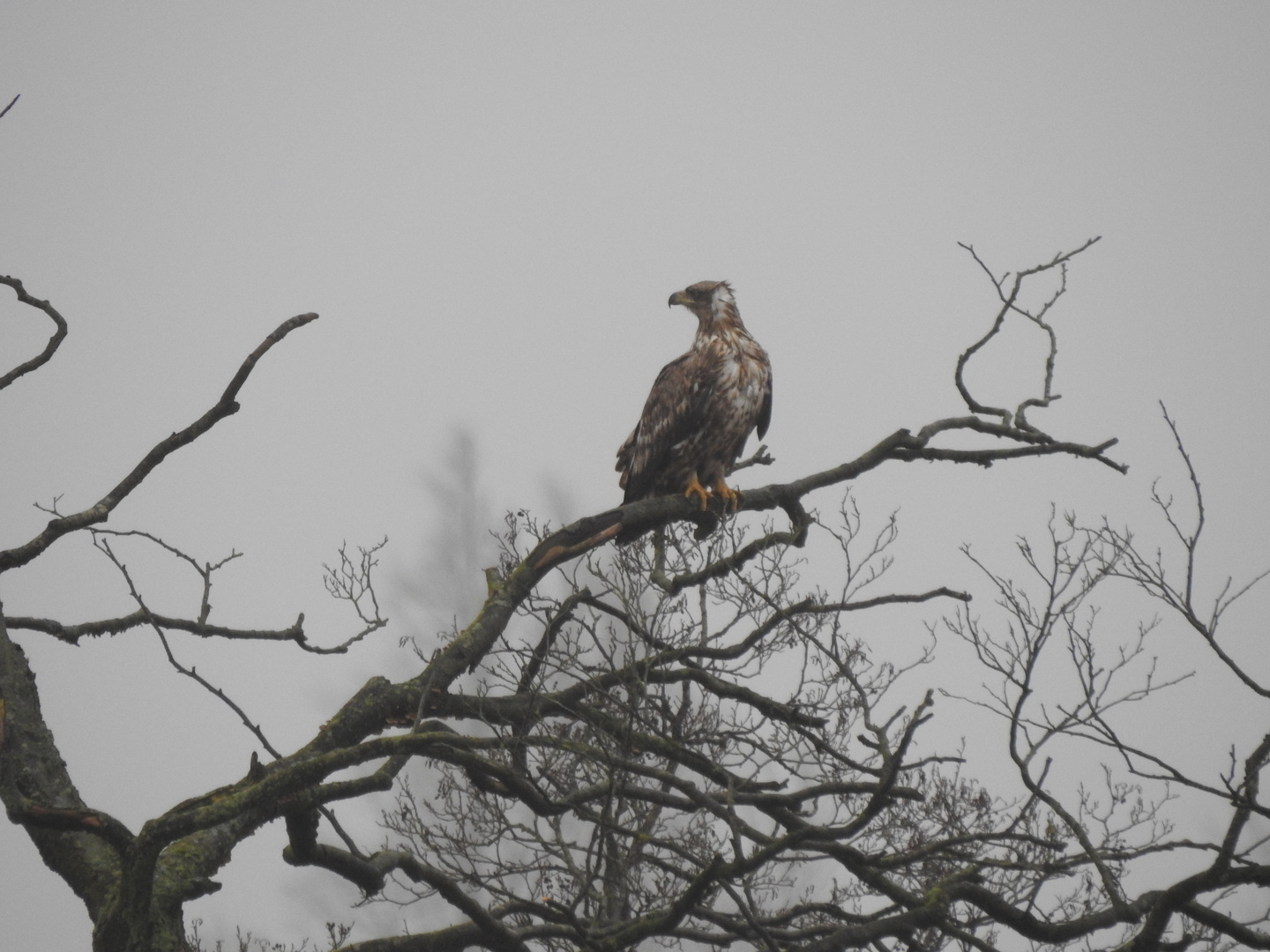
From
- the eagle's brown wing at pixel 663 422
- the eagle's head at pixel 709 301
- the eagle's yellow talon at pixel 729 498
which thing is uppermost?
A: the eagle's head at pixel 709 301

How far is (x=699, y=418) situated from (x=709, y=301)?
120cm

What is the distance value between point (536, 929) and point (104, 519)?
6.81 ft

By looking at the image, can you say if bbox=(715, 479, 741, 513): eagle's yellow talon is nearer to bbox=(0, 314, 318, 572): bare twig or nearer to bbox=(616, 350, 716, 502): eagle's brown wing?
bbox=(616, 350, 716, 502): eagle's brown wing

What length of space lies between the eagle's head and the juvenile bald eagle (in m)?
0.18

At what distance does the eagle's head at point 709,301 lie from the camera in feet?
24.7

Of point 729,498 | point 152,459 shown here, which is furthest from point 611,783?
point 729,498

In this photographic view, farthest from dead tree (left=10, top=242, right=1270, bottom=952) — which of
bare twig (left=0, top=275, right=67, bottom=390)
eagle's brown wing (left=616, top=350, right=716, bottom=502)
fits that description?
eagle's brown wing (left=616, top=350, right=716, bottom=502)

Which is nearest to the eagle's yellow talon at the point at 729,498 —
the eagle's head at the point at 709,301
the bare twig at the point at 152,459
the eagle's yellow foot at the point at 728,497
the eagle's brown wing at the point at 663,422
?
the eagle's yellow foot at the point at 728,497

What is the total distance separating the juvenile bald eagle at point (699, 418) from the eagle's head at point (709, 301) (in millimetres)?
176

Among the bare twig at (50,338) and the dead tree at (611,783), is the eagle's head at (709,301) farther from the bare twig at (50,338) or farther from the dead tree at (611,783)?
the bare twig at (50,338)

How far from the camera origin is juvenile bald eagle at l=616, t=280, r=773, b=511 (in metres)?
6.83

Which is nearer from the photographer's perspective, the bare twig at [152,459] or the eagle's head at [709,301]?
the bare twig at [152,459]

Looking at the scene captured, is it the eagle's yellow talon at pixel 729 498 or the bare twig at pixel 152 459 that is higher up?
the eagle's yellow talon at pixel 729 498

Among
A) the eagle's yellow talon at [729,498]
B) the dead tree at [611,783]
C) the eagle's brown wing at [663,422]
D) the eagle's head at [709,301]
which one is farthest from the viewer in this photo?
the eagle's head at [709,301]
